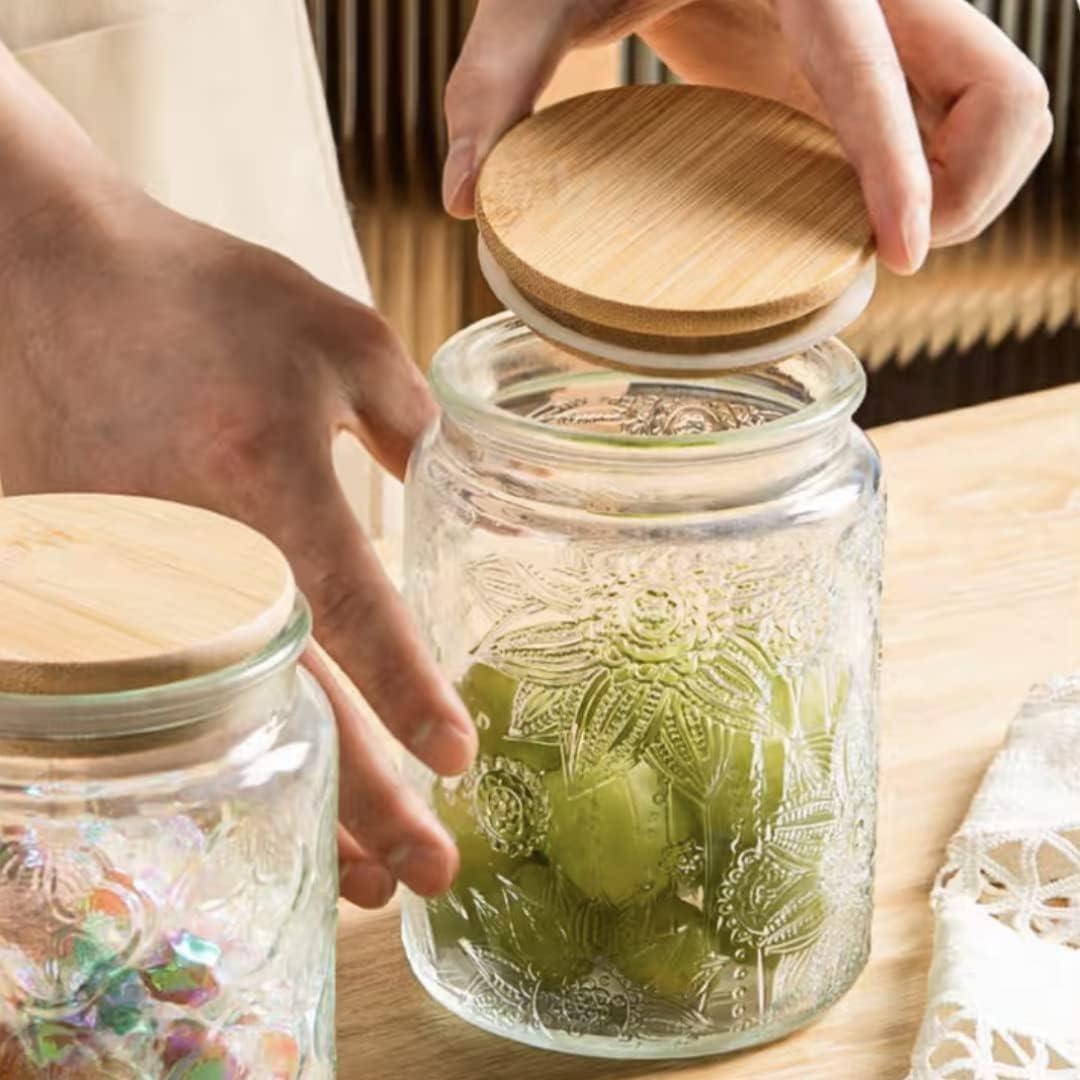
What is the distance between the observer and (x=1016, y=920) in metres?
0.75

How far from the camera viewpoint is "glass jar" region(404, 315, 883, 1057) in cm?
66

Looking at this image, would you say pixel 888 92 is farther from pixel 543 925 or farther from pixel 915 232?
pixel 543 925

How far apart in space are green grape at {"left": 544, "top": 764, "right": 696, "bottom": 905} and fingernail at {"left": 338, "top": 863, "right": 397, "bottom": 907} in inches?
2.3

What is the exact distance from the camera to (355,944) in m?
0.75

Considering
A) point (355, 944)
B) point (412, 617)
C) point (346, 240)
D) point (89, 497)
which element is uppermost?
point (89, 497)

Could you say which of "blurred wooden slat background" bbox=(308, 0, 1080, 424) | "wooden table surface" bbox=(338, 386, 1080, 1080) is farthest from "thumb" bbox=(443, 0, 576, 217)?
"blurred wooden slat background" bbox=(308, 0, 1080, 424)

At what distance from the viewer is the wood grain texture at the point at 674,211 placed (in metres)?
0.61

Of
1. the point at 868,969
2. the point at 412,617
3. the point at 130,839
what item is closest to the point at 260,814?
the point at 130,839

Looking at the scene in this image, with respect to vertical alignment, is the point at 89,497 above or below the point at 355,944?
above

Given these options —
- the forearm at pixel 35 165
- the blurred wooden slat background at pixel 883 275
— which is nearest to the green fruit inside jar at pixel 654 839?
the forearm at pixel 35 165

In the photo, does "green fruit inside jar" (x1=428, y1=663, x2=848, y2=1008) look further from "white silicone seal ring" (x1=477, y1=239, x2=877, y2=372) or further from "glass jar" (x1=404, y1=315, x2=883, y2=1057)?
"white silicone seal ring" (x1=477, y1=239, x2=877, y2=372)

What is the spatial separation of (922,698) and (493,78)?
1.08 feet

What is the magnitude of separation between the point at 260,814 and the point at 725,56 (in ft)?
1.43

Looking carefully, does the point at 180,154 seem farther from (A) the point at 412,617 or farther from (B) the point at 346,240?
(A) the point at 412,617
